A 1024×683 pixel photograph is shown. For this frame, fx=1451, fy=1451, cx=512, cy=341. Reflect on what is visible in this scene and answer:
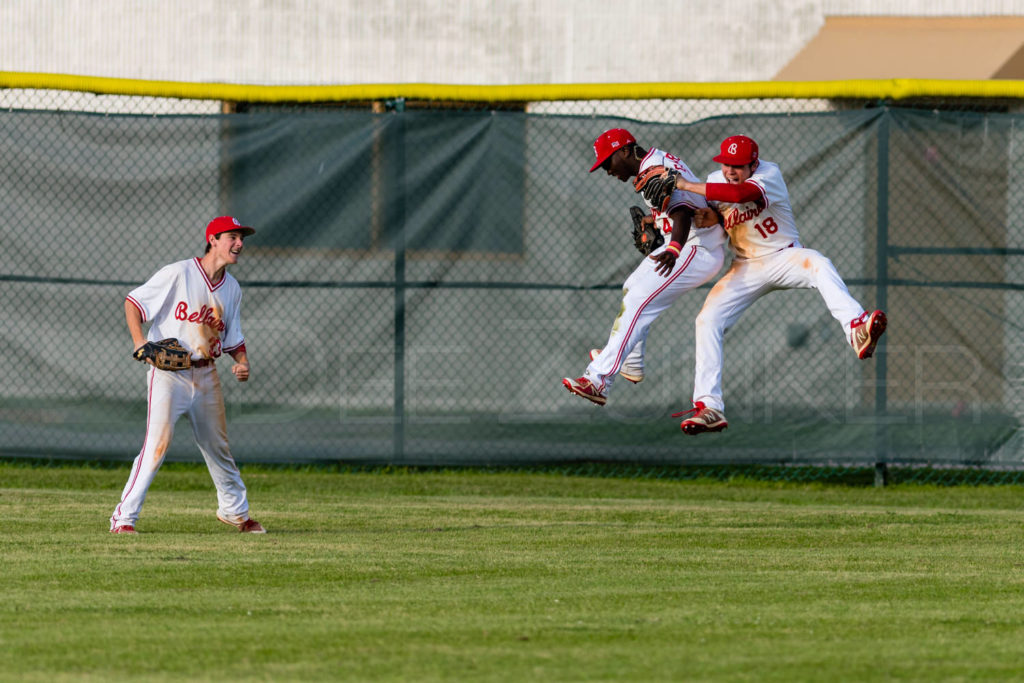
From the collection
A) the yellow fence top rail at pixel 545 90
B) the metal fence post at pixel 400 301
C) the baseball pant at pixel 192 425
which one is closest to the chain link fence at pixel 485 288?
the metal fence post at pixel 400 301

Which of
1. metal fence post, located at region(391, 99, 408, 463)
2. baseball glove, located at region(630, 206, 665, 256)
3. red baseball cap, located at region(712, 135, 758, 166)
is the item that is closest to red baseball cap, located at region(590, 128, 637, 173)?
baseball glove, located at region(630, 206, 665, 256)

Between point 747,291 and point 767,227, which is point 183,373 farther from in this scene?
point 767,227

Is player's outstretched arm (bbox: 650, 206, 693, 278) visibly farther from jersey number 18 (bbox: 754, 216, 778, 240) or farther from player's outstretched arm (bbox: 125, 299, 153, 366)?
player's outstretched arm (bbox: 125, 299, 153, 366)

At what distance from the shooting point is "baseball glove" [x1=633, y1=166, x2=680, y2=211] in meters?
8.36

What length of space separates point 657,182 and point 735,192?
1.50 feet

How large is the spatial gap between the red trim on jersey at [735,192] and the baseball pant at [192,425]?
3152mm

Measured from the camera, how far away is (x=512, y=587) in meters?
6.87

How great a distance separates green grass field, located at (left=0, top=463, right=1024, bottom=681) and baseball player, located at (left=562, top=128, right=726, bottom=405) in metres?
1.03

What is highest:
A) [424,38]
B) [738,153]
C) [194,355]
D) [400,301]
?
[424,38]

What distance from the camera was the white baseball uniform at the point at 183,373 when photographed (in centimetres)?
852

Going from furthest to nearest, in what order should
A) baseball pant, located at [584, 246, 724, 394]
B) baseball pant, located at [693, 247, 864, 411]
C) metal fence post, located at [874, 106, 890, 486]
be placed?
1. metal fence post, located at [874, 106, 890, 486]
2. baseball pant, located at [584, 246, 724, 394]
3. baseball pant, located at [693, 247, 864, 411]

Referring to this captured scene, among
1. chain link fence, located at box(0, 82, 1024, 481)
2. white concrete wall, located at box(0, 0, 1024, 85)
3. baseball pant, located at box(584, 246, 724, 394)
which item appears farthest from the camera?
white concrete wall, located at box(0, 0, 1024, 85)

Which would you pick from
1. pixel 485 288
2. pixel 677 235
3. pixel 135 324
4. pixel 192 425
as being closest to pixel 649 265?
pixel 677 235

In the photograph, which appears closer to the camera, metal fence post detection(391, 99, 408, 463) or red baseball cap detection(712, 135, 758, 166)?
red baseball cap detection(712, 135, 758, 166)
